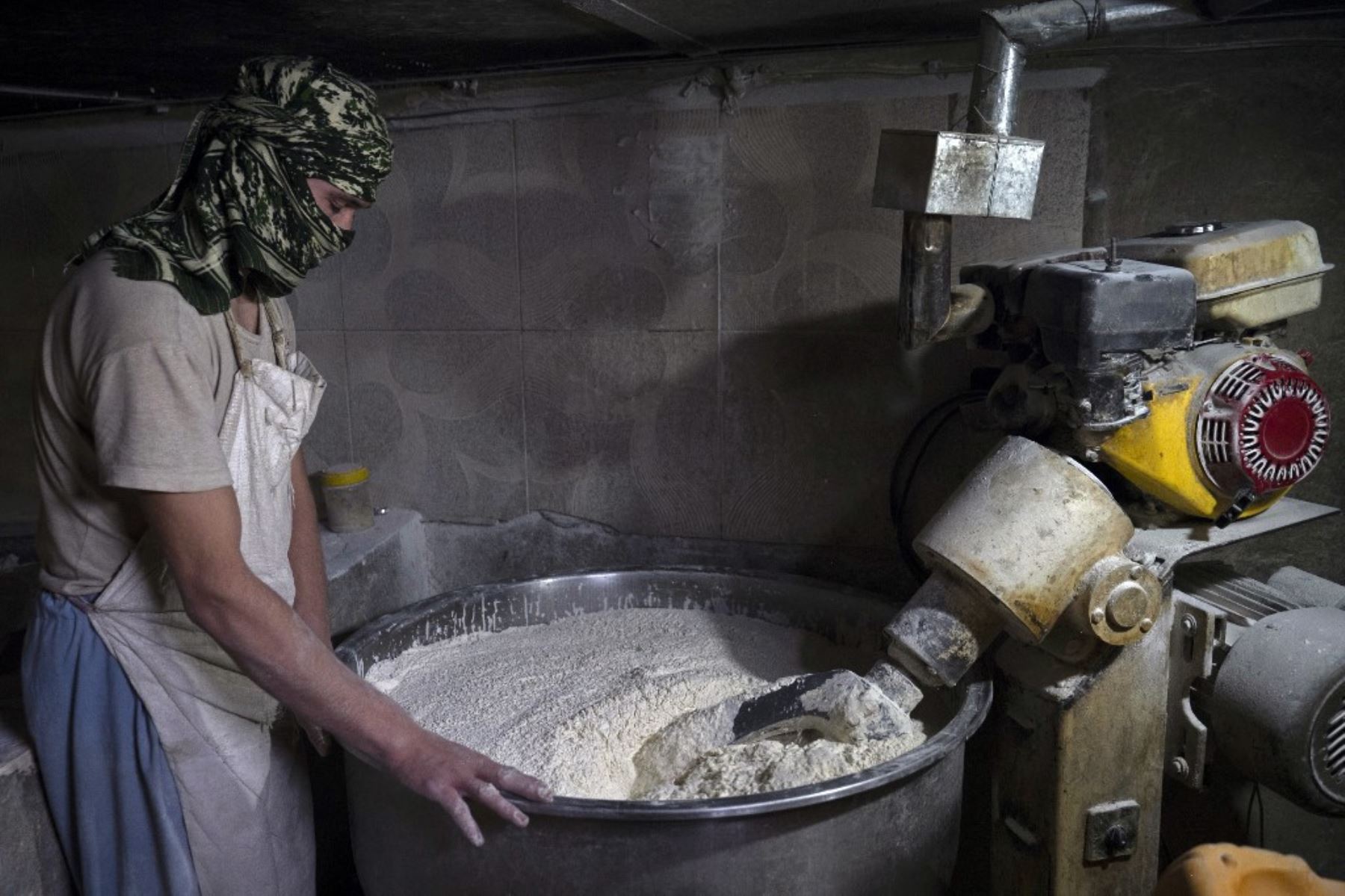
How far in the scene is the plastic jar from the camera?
2.51m

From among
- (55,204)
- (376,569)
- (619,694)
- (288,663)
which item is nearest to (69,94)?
(55,204)

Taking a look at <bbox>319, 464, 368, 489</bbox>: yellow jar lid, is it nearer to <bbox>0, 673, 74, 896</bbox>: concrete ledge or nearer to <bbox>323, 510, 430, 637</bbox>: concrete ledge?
<bbox>323, 510, 430, 637</bbox>: concrete ledge

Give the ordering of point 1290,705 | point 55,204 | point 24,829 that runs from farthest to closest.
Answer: point 55,204
point 24,829
point 1290,705

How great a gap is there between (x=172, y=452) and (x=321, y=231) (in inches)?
15.2

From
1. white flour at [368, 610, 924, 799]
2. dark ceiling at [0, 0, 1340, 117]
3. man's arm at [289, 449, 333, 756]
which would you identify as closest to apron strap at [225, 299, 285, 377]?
man's arm at [289, 449, 333, 756]

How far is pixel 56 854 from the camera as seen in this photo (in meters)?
1.55

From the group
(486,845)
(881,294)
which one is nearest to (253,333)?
(486,845)

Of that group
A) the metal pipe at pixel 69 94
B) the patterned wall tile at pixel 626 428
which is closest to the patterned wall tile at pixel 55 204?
the metal pipe at pixel 69 94

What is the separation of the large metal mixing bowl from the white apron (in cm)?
15

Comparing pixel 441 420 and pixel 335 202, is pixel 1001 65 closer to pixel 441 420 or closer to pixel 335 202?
pixel 335 202

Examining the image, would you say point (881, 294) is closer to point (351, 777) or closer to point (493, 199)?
point (493, 199)

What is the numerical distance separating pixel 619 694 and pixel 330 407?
140 cm

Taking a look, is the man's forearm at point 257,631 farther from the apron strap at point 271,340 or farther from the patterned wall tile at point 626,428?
the patterned wall tile at point 626,428

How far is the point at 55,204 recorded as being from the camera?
278 cm
